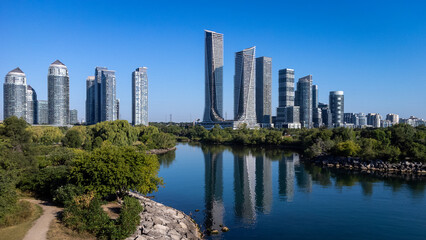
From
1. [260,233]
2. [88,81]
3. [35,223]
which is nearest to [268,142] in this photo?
[260,233]

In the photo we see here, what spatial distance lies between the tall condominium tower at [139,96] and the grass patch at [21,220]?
467 ft

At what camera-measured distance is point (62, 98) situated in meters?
122

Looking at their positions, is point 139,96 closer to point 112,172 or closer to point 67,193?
point 112,172

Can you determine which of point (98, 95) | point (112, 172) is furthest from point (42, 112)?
point (112, 172)

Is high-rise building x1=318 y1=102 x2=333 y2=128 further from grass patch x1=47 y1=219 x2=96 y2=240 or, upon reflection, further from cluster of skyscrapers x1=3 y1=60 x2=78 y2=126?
grass patch x1=47 y1=219 x2=96 y2=240

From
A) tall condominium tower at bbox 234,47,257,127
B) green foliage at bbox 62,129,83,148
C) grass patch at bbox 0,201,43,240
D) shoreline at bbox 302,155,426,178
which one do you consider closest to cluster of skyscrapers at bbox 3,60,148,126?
tall condominium tower at bbox 234,47,257,127

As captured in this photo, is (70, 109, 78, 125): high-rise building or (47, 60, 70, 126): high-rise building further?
(70, 109, 78, 125): high-rise building

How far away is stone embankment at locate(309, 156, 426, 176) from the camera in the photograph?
41.3 m

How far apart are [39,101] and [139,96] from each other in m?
46.0

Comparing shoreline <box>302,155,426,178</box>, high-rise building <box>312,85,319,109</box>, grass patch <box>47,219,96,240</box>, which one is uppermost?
high-rise building <box>312,85,319,109</box>

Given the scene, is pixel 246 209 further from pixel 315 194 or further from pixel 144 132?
pixel 144 132

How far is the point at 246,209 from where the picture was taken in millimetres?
25688

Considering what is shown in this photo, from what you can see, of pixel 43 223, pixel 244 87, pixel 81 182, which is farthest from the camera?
pixel 244 87

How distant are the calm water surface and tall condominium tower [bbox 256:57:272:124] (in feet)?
428
